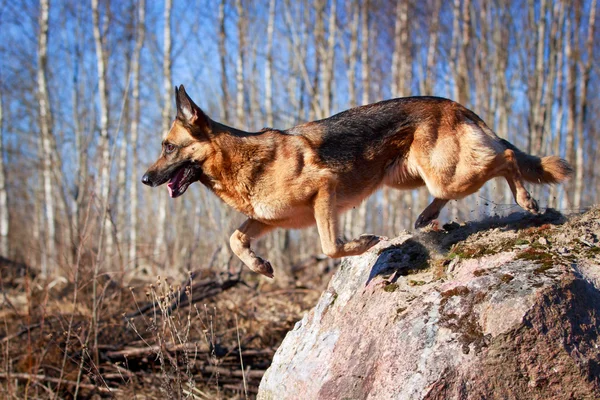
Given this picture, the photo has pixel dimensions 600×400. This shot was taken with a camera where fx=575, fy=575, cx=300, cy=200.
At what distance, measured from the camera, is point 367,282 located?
169 inches

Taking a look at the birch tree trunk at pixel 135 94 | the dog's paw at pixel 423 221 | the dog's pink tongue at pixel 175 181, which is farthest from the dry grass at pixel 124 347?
the birch tree trunk at pixel 135 94

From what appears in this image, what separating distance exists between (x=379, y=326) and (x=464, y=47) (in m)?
11.4

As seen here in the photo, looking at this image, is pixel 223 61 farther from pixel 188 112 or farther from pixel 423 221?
pixel 423 221

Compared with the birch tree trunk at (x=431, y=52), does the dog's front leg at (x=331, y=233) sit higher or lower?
lower

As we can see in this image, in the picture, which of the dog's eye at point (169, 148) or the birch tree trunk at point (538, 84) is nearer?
the dog's eye at point (169, 148)

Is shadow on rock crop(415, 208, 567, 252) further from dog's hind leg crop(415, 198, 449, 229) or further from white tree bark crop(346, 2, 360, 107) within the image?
white tree bark crop(346, 2, 360, 107)

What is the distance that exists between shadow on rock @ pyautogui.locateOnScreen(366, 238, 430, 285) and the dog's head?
1.68 metres

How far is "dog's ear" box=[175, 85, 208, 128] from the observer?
189 inches

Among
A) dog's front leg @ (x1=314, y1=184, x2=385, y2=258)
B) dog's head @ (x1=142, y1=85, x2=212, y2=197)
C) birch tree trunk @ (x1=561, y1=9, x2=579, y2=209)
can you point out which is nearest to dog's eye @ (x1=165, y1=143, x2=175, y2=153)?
dog's head @ (x1=142, y1=85, x2=212, y2=197)

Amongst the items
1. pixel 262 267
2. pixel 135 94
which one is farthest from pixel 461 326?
pixel 135 94

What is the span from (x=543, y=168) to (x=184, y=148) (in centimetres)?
310

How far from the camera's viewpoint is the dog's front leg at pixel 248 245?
15.5 feet

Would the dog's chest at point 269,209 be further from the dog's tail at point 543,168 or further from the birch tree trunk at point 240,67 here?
the birch tree trunk at point 240,67

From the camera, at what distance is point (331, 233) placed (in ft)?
15.0
